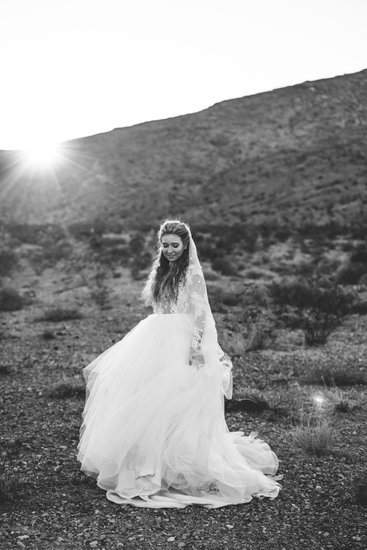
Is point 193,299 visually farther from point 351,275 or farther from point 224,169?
point 224,169

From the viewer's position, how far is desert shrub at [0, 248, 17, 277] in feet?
58.2

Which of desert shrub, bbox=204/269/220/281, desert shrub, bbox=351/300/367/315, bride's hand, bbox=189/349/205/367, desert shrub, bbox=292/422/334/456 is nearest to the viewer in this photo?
bride's hand, bbox=189/349/205/367

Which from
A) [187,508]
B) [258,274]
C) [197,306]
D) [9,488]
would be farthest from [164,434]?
[258,274]

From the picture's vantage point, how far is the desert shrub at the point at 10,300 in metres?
12.7

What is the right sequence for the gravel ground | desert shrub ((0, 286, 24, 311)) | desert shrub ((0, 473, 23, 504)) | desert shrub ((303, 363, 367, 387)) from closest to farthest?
the gravel ground < desert shrub ((0, 473, 23, 504)) < desert shrub ((303, 363, 367, 387)) < desert shrub ((0, 286, 24, 311))

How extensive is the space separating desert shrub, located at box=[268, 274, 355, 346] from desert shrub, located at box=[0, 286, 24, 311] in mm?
6191

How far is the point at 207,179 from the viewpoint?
42500mm

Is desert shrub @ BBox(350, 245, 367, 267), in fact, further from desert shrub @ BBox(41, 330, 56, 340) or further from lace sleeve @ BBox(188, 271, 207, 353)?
lace sleeve @ BBox(188, 271, 207, 353)

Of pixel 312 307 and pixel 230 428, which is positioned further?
pixel 312 307

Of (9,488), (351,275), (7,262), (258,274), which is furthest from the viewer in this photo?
(7,262)

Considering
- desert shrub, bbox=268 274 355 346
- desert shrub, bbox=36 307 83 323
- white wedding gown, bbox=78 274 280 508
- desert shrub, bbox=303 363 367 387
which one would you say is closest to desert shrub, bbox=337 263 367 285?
desert shrub, bbox=268 274 355 346

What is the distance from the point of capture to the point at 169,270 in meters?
4.56

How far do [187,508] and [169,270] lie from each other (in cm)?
189

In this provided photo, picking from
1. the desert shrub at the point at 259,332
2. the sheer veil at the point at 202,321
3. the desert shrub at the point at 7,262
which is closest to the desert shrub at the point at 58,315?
the desert shrub at the point at 259,332
